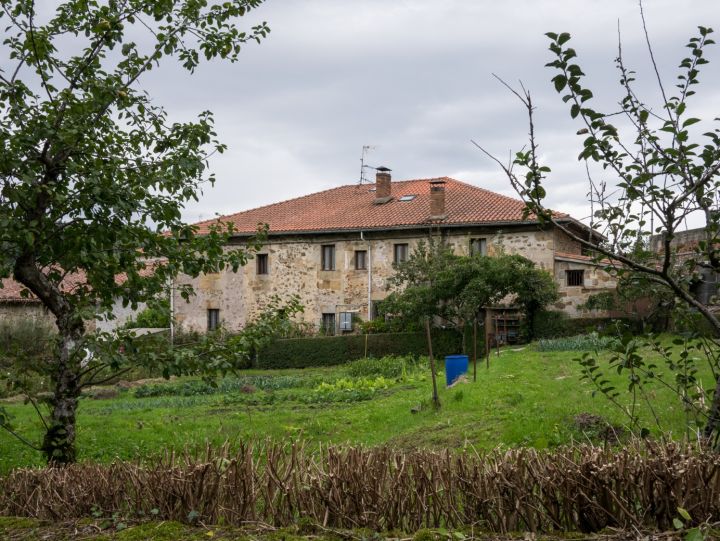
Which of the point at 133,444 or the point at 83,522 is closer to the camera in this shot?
the point at 83,522

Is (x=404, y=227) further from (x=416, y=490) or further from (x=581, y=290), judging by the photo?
(x=416, y=490)

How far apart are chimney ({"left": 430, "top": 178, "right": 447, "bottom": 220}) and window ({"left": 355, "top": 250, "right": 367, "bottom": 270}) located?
3519 mm

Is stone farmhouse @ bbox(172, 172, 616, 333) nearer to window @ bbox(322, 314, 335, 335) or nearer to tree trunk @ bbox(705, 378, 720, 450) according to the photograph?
A: window @ bbox(322, 314, 335, 335)

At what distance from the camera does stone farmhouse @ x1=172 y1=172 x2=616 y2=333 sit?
2994 cm

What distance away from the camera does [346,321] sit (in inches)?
1287

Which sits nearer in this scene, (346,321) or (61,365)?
(61,365)

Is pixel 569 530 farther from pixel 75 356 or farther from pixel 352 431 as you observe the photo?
pixel 352 431

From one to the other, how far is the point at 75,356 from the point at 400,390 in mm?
12336

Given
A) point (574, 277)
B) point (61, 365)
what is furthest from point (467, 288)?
point (61, 365)

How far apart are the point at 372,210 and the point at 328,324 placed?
5.57 meters

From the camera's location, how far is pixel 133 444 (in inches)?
426

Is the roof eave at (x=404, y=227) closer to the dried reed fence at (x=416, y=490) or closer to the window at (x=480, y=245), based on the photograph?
the window at (x=480, y=245)

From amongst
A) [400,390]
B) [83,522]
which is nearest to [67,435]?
[83,522]

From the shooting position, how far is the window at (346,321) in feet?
107
